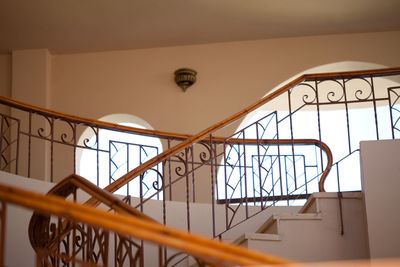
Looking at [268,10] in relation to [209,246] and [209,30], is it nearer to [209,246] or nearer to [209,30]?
[209,30]

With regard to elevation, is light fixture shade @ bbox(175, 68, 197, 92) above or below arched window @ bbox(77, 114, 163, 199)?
above

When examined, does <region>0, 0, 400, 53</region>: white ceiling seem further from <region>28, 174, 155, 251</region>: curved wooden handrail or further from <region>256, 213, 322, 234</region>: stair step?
<region>28, 174, 155, 251</region>: curved wooden handrail

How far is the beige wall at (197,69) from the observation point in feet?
27.1

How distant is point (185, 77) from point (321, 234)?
4.14 metres

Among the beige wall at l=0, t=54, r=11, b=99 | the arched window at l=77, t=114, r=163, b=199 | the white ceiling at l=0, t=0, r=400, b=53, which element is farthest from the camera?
the arched window at l=77, t=114, r=163, b=199

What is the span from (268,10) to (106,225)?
5959mm

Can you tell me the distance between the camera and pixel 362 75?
194 inches

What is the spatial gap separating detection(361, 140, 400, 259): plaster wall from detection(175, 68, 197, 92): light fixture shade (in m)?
4.03

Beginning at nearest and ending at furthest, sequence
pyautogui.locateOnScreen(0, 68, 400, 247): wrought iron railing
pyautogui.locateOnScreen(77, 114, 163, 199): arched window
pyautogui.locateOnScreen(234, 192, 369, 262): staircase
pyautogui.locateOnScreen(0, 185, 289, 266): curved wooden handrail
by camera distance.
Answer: pyautogui.locateOnScreen(0, 185, 289, 266): curved wooden handrail < pyautogui.locateOnScreen(234, 192, 369, 262): staircase < pyautogui.locateOnScreen(0, 68, 400, 247): wrought iron railing < pyautogui.locateOnScreen(77, 114, 163, 199): arched window

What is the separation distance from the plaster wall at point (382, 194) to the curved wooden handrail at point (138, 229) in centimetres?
239

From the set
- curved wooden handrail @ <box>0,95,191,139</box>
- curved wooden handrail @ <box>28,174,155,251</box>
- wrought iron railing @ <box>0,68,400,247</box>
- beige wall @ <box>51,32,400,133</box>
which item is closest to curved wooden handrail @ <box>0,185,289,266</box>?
curved wooden handrail @ <box>28,174,155,251</box>

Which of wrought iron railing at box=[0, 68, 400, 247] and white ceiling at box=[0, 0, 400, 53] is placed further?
white ceiling at box=[0, 0, 400, 53]

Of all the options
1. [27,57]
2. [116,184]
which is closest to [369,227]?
[116,184]

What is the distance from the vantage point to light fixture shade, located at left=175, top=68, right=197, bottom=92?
26.9 feet
